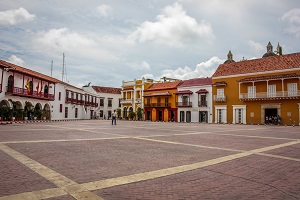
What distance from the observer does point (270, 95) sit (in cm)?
3188

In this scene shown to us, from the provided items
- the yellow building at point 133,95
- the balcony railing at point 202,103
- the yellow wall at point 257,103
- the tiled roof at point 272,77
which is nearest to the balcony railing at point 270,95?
the yellow wall at point 257,103

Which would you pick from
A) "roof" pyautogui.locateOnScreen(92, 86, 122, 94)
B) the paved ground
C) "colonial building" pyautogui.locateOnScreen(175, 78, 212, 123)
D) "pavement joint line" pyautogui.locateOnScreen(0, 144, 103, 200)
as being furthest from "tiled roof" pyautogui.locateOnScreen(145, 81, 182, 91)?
"pavement joint line" pyautogui.locateOnScreen(0, 144, 103, 200)

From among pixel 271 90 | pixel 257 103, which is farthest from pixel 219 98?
pixel 271 90

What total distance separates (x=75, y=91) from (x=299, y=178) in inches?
1905

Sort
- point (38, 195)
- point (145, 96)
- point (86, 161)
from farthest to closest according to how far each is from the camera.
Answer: point (145, 96), point (86, 161), point (38, 195)

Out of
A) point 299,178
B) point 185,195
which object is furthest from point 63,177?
point 299,178

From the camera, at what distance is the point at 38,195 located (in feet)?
12.1

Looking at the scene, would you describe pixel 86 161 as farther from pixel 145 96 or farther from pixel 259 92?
pixel 145 96

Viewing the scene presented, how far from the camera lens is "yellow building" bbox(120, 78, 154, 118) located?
5097 centimetres

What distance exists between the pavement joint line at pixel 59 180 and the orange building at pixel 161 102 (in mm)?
38993

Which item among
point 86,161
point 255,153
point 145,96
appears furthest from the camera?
point 145,96

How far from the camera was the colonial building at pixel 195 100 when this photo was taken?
129 feet

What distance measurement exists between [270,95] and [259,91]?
159cm

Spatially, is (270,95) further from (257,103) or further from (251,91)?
(251,91)
